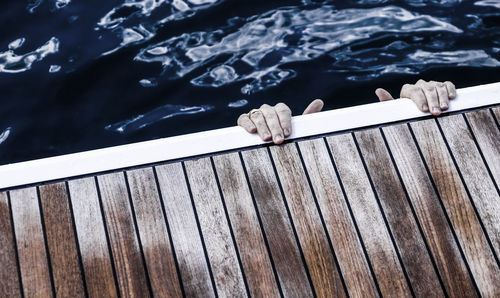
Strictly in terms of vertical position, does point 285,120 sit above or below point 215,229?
above

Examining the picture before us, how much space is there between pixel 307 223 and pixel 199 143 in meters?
0.59

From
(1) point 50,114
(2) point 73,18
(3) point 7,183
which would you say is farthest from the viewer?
(2) point 73,18

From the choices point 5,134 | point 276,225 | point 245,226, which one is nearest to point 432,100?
point 276,225

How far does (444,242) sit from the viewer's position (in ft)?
7.65

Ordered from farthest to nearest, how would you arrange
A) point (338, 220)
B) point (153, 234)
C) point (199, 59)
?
point (199, 59) < point (338, 220) < point (153, 234)

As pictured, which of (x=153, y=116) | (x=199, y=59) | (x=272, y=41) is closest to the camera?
(x=153, y=116)

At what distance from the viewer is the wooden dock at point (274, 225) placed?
7.13 feet

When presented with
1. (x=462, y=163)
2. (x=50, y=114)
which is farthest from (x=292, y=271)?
(x=50, y=114)

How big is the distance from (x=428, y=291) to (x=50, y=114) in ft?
9.39

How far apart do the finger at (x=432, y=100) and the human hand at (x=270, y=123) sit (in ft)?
2.24

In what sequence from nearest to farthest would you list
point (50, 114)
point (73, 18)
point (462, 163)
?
point (462, 163) < point (50, 114) < point (73, 18)

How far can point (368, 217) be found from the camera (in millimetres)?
2377

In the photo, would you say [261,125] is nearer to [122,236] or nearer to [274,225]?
[274,225]

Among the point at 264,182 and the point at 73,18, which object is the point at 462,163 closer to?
the point at 264,182
